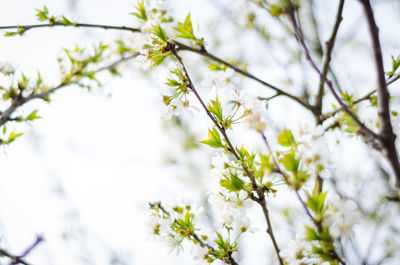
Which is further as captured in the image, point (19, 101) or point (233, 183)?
point (19, 101)

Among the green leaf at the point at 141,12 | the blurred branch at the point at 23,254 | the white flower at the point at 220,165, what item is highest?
the green leaf at the point at 141,12

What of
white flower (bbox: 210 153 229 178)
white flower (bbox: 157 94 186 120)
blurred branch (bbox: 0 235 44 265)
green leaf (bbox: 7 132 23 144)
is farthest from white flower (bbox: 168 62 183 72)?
green leaf (bbox: 7 132 23 144)

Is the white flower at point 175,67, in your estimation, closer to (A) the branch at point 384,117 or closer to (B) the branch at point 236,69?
(B) the branch at point 236,69

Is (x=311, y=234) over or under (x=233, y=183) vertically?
under

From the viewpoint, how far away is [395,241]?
3.30 m

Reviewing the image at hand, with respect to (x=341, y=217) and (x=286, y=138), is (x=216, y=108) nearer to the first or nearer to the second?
(x=286, y=138)

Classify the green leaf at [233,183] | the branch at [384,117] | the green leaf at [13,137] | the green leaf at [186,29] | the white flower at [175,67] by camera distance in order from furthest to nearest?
the green leaf at [13,137]
the green leaf at [186,29]
the white flower at [175,67]
the green leaf at [233,183]
the branch at [384,117]

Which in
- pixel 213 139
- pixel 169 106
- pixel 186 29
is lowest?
pixel 213 139

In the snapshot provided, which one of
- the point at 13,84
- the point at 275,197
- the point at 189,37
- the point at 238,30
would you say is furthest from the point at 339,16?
the point at 238,30

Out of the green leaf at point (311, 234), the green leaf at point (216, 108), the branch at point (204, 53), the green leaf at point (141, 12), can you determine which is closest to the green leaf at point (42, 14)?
the branch at point (204, 53)

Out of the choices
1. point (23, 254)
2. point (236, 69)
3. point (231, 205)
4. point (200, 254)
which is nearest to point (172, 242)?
point (200, 254)

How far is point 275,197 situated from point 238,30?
358 centimetres

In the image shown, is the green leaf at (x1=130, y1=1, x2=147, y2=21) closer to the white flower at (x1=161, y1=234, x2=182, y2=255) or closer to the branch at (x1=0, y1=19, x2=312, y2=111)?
the branch at (x1=0, y1=19, x2=312, y2=111)

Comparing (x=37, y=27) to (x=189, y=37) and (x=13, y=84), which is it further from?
(x=189, y=37)
